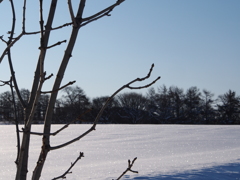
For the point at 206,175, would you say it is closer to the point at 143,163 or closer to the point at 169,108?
the point at 143,163

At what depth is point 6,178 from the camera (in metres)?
2.88

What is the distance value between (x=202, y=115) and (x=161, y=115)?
3.46m

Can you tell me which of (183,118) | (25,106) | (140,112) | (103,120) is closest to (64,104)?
(103,120)

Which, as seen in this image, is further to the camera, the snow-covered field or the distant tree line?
the distant tree line

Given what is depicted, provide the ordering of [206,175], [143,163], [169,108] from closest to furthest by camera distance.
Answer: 1. [206,175]
2. [143,163]
3. [169,108]

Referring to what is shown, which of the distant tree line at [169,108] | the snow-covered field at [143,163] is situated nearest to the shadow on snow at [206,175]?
the snow-covered field at [143,163]

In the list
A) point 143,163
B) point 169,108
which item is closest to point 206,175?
point 143,163

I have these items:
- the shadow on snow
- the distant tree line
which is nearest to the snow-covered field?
the shadow on snow

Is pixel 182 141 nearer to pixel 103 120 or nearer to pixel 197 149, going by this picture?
pixel 197 149

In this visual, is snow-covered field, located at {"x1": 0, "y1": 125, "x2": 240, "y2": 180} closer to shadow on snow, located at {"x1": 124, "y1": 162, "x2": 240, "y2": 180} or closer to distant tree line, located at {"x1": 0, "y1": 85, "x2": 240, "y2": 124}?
shadow on snow, located at {"x1": 124, "y1": 162, "x2": 240, "y2": 180}

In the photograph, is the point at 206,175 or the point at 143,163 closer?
the point at 206,175

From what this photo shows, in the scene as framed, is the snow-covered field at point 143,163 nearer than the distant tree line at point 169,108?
Yes

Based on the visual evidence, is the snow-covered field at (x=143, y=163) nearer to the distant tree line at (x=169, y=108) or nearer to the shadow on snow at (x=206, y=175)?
the shadow on snow at (x=206, y=175)

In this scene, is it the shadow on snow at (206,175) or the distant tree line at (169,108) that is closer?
the shadow on snow at (206,175)
